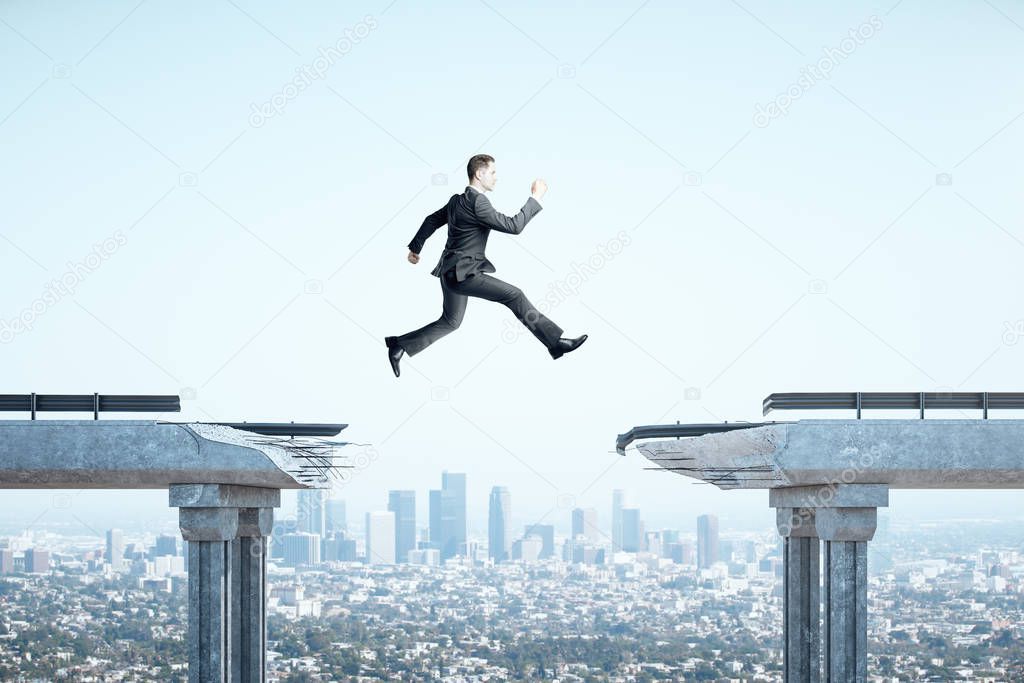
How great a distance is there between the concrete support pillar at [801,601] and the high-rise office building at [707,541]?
7282cm

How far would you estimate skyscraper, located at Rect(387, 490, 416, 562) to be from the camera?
88.7 meters

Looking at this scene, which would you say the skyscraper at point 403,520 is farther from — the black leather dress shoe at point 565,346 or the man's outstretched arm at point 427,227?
the black leather dress shoe at point 565,346

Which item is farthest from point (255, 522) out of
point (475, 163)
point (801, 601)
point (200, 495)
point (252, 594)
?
point (801, 601)

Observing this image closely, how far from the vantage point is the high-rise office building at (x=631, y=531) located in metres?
99.6

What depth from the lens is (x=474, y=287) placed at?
21.7 meters

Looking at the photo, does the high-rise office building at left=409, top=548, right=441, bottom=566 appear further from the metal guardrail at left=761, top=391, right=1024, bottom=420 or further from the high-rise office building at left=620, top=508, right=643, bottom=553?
the metal guardrail at left=761, top=391, right=1024, bottom=420

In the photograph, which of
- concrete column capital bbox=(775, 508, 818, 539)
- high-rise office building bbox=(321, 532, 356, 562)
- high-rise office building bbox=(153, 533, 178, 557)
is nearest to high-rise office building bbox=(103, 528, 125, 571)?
high-rise office building bbox=(153, 533, 178, 557)

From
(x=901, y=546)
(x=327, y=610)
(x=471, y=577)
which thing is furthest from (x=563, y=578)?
(x=901, y=546)

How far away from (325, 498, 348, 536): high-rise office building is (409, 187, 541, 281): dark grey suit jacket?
68598 mm

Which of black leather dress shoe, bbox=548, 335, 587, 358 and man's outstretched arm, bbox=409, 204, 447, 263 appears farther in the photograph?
man's outstretched arm, bbox=409, 204, 447, 263

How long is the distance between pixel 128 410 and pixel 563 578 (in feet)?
253

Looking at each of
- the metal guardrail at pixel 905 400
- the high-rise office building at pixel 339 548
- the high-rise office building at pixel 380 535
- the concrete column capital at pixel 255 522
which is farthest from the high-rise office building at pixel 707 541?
the metal guardrail at pixel 905 400

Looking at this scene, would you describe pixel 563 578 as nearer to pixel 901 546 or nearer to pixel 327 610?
pixel 327 610

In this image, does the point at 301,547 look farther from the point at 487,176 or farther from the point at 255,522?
the point at 487,176
